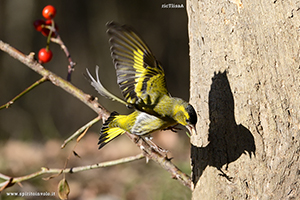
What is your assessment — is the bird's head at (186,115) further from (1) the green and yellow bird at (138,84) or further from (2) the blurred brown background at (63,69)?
(2) the blurred brown background at (63,69)

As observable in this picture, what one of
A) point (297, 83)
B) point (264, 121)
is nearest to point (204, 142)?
point (264, 121)

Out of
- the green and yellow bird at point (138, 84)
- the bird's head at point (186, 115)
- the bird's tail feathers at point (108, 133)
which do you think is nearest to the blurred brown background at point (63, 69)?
the bird's tail feathers at point (108, 133)

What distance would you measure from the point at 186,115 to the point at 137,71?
41 centimetres

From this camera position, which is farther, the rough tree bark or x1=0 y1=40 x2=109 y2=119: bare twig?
x1=0 y1=40 x2=109 y2=119: bare twig

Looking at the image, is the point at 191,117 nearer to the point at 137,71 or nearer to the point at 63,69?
the point at 137,71

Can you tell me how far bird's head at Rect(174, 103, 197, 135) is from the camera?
Answer: 130 centimetres

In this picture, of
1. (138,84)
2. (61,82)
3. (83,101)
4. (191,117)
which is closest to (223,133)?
(191,117)

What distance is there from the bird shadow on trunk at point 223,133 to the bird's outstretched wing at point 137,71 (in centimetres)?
32

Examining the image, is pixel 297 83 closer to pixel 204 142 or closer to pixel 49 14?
pixel 204 142

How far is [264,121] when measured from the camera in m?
1.25

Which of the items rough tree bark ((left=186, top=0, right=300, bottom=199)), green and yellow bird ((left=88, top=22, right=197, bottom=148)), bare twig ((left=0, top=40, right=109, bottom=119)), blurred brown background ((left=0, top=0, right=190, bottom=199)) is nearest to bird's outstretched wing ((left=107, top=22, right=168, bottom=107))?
green and yellow bird ((left=88, top=22, right=197, bottom=148))

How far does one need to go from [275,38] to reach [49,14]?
1101mm

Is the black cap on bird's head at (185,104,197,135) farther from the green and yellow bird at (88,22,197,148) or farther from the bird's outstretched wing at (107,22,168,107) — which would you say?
the bird's outstretched wing at (107,22,168,107)

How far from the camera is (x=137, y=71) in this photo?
1.63 metres
